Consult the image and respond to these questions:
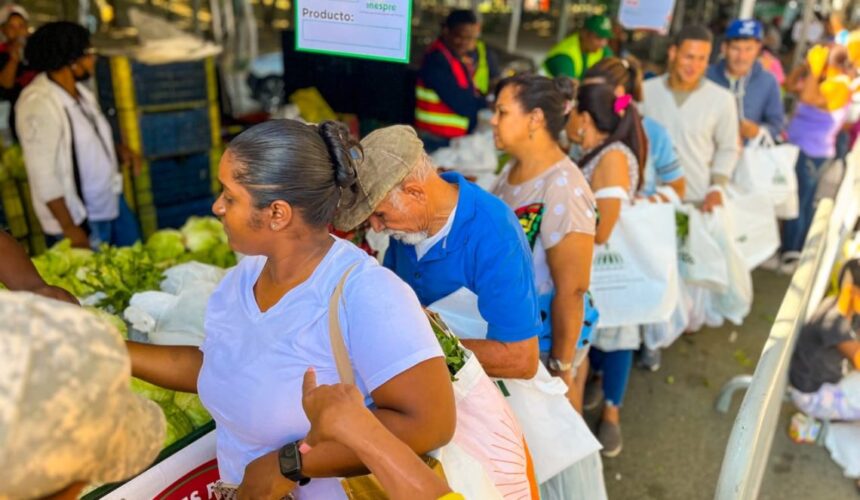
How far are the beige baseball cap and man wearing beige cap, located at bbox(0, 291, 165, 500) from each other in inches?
33.0

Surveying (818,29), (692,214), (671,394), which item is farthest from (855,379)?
(818,29)

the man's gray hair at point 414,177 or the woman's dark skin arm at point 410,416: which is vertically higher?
the man's gray hair at point 414,177

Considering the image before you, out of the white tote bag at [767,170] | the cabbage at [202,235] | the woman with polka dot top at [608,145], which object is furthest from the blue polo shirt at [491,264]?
the white tote bag at [767,170]

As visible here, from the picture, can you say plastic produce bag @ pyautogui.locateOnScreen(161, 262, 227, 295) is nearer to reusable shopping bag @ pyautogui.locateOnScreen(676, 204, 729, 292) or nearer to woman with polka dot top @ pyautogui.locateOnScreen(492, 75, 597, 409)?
woman with polka dot top @ pyautogui.locateOnScreen(492, 75, 597, 409)

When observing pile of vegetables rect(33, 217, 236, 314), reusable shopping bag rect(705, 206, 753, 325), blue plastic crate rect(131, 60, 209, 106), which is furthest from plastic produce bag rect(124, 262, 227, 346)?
reusable shopping bag rect(705, 206, 753, 325)

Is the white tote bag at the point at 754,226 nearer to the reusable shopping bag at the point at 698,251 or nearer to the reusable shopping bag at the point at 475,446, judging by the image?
the reusable shopping bag at the point at 698,251

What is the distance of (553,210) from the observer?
87.4 inches

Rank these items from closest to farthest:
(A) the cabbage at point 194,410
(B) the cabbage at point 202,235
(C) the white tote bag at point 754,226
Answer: (A) the cabbage at point 194,410, (B) the cabbage at point 202,235, (C) the white tote bag at point 754,226

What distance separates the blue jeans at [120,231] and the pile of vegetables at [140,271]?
958mm

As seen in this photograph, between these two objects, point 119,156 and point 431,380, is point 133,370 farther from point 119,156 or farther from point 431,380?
point 119,156

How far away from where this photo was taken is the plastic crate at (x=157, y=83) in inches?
175

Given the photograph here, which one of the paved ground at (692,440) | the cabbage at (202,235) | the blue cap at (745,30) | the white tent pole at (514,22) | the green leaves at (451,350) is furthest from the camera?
the white tent pole at (514,22)

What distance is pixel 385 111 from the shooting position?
17.3ft

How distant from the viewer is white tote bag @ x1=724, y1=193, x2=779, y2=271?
405 cm
